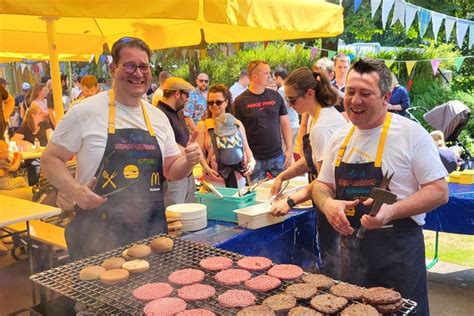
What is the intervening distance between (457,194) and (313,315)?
3.26 meters

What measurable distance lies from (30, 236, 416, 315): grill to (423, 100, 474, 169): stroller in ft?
23.9

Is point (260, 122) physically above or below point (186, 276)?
above

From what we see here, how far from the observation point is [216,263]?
91.4 inches

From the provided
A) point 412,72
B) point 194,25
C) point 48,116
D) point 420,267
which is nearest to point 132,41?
point 420,267

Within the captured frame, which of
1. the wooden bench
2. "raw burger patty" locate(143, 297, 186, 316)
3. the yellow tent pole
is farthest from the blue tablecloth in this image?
the yellow tent pole

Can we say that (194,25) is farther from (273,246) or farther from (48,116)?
(48,116)

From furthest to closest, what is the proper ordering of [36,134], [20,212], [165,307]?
[36,134], [20,212], [165,307]

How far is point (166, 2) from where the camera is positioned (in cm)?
357

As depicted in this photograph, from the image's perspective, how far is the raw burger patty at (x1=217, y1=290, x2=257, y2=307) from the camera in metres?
1.93

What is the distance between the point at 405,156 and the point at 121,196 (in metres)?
1.65

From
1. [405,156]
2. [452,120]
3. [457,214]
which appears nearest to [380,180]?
[405,156]

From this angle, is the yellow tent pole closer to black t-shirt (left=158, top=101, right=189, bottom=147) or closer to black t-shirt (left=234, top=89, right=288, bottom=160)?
black t-shirt (left=158, top=101, right=189, bottom=147)

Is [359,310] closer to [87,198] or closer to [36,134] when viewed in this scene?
[87,198]

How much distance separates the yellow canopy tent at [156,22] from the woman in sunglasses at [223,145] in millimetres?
952
